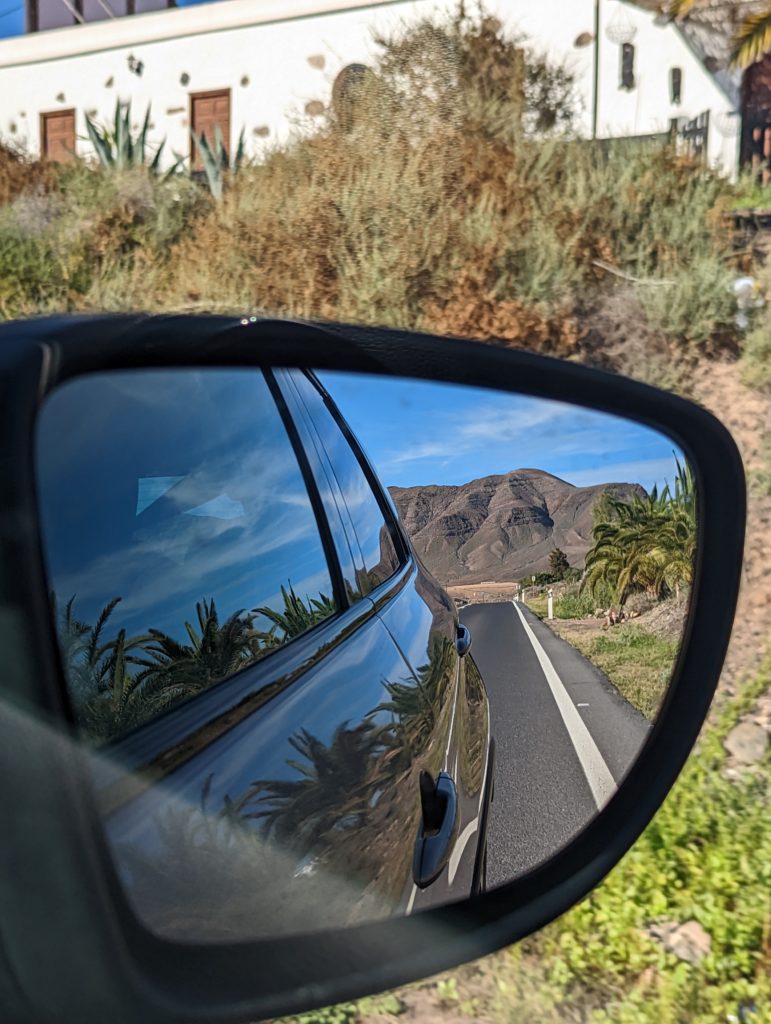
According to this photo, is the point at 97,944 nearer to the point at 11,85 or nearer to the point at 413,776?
the point at 413,776

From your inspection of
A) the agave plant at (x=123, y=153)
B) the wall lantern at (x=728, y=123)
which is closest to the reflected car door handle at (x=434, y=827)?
the agave plant at (x=123, y=153)

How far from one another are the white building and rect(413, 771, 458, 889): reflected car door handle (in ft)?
32.3

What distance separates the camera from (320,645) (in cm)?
133

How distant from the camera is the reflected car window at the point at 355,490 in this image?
Answer: 140 cm

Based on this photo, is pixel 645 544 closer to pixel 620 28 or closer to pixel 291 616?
pixel 291 616

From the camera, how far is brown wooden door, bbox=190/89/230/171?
1462 cm

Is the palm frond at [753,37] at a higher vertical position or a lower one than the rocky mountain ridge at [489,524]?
higher

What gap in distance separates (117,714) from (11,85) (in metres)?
18.9

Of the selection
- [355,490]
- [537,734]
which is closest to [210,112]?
[355,490]

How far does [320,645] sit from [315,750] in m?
0.26

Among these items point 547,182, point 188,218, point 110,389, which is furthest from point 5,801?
point 188,218

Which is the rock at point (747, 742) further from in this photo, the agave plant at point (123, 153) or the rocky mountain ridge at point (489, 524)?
the agave plant at point (123, 153)

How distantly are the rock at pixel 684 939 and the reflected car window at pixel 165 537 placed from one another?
87.4 inches

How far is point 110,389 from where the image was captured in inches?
37.3
